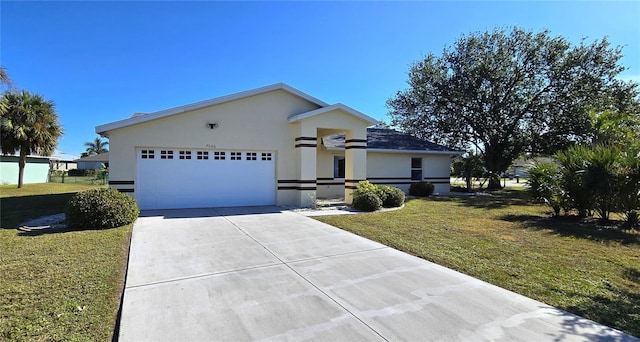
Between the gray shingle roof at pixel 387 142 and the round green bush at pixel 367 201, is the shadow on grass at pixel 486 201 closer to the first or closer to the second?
the gray shingle roof at pixel 387 142

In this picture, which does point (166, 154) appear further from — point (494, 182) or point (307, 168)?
point (494, 182)

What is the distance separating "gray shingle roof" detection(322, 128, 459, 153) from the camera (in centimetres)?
1689

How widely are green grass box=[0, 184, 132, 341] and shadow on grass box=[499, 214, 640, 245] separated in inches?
397

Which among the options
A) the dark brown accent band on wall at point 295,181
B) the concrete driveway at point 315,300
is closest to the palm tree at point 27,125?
the dark brown accent band on wall at point 295,181

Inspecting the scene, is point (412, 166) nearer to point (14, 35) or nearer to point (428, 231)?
point (428, 231)

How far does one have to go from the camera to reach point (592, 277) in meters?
4.97

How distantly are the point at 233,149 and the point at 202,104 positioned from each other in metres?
2.10

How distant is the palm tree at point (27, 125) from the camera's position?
21641mm

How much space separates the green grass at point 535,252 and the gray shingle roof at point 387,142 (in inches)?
268

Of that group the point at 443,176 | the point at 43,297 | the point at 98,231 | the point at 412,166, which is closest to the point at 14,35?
the point at 98,231

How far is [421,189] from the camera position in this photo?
59.2 ft

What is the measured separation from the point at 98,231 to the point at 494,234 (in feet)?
33.7

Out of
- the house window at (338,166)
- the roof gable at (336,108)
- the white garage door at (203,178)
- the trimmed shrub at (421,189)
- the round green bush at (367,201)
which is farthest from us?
the trimmed shrub at (421,189)

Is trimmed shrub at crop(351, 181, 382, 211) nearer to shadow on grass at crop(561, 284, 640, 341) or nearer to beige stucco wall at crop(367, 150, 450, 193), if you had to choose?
beige stucco wall at crop(367, 150, 450, 193)
